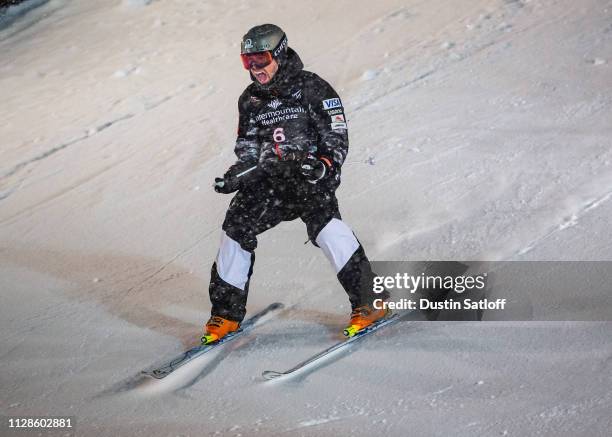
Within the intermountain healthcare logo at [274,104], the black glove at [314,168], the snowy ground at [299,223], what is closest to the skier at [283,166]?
the intermountain healthcare logo at [274,104]

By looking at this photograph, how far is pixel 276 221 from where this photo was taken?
4.20 metres

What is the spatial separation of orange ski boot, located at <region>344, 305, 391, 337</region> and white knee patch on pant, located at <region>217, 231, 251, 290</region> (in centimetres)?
58

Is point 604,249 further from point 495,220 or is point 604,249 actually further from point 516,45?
point 516,45

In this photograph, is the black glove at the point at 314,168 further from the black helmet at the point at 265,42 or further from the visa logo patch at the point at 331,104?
the black helmet at the point at 265,42

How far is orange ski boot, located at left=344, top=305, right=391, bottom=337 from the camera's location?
13.7 ft

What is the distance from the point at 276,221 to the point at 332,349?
0.70 meters

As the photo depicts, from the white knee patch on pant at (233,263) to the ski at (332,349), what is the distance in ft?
1.68

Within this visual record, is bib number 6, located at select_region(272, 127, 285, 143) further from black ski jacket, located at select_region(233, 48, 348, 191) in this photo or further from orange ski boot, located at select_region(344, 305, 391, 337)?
orange ski boot, located at select_region(344, 305, 391, 337)

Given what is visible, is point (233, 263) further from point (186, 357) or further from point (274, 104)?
point (274, 104)

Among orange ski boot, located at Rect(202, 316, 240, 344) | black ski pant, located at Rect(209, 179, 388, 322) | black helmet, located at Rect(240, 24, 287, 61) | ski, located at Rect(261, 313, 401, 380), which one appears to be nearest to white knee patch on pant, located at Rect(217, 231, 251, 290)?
black ski pant, located at Rect(209, 179, 388, 322)

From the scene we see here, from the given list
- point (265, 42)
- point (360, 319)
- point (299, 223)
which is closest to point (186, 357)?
point (360, 319)

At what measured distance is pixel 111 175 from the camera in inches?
290

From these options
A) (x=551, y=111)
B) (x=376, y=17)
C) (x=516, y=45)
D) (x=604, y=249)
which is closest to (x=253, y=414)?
(x=604, y=249)

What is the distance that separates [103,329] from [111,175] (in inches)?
111
